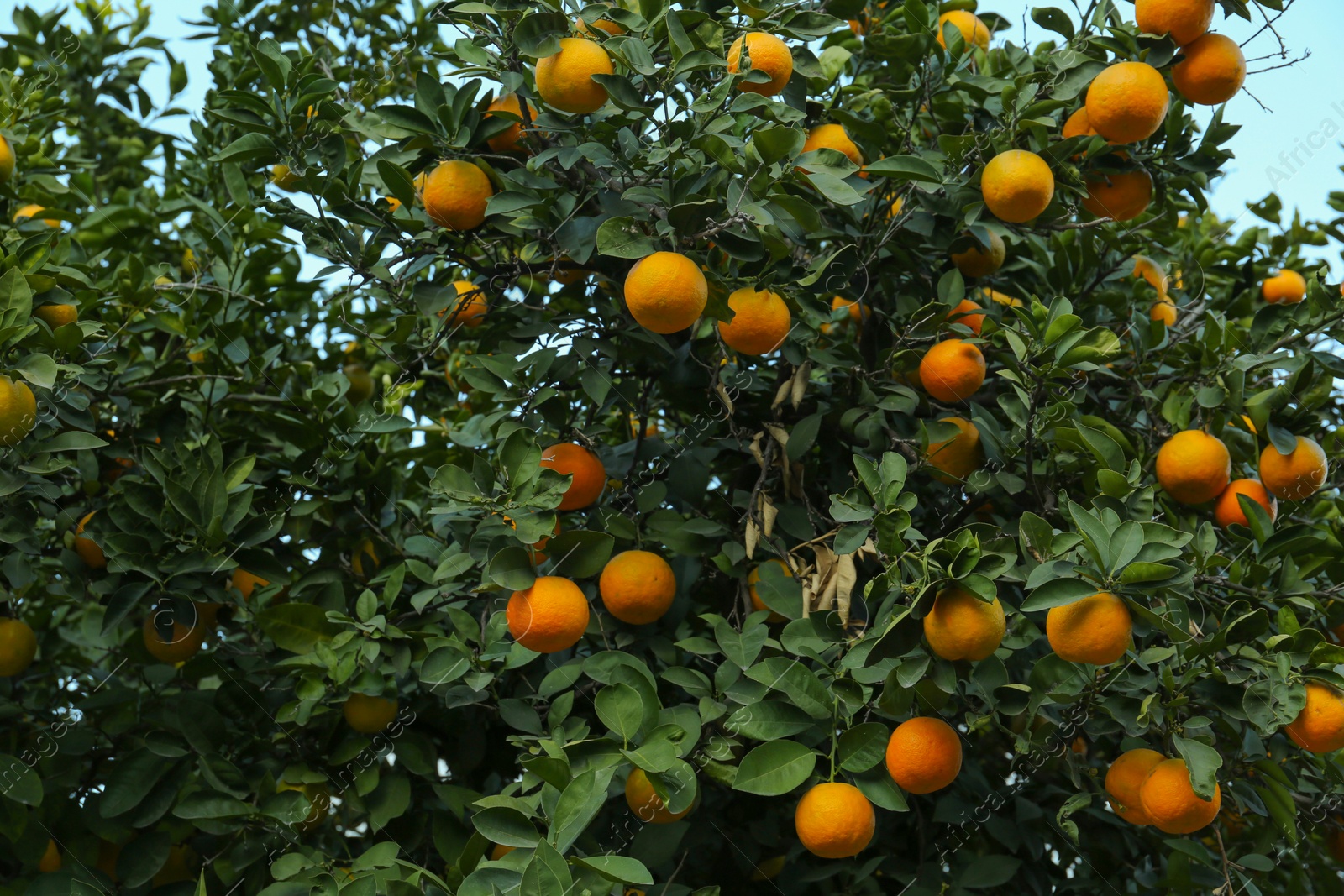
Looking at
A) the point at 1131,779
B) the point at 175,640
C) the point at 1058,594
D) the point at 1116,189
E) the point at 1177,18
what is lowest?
the point at 1131,779

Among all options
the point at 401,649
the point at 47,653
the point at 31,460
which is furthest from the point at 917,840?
the point at 47,653

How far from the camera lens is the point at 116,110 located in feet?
11.6

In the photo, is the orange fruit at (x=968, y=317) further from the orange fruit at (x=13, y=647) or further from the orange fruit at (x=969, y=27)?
the orange fruit at (x=13, y=647)

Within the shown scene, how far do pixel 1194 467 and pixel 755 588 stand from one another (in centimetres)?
85

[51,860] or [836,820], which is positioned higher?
[836,820]

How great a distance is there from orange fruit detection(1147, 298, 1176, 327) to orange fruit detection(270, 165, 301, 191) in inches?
75.7

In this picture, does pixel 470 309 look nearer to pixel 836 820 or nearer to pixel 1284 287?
pixel 836 820

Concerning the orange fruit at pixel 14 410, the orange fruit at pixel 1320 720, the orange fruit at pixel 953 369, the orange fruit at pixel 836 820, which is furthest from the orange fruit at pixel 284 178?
the orange fruit at pixel 1320 720

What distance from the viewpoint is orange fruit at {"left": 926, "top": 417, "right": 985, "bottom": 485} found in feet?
6.77

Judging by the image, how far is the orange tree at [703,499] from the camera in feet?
5.45

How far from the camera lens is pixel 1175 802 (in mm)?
1612

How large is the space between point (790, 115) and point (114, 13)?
2775 millimetres

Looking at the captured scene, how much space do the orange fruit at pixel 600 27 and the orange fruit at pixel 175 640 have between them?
141 cm

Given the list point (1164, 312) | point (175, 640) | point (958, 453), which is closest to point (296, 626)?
point (175, 640)
